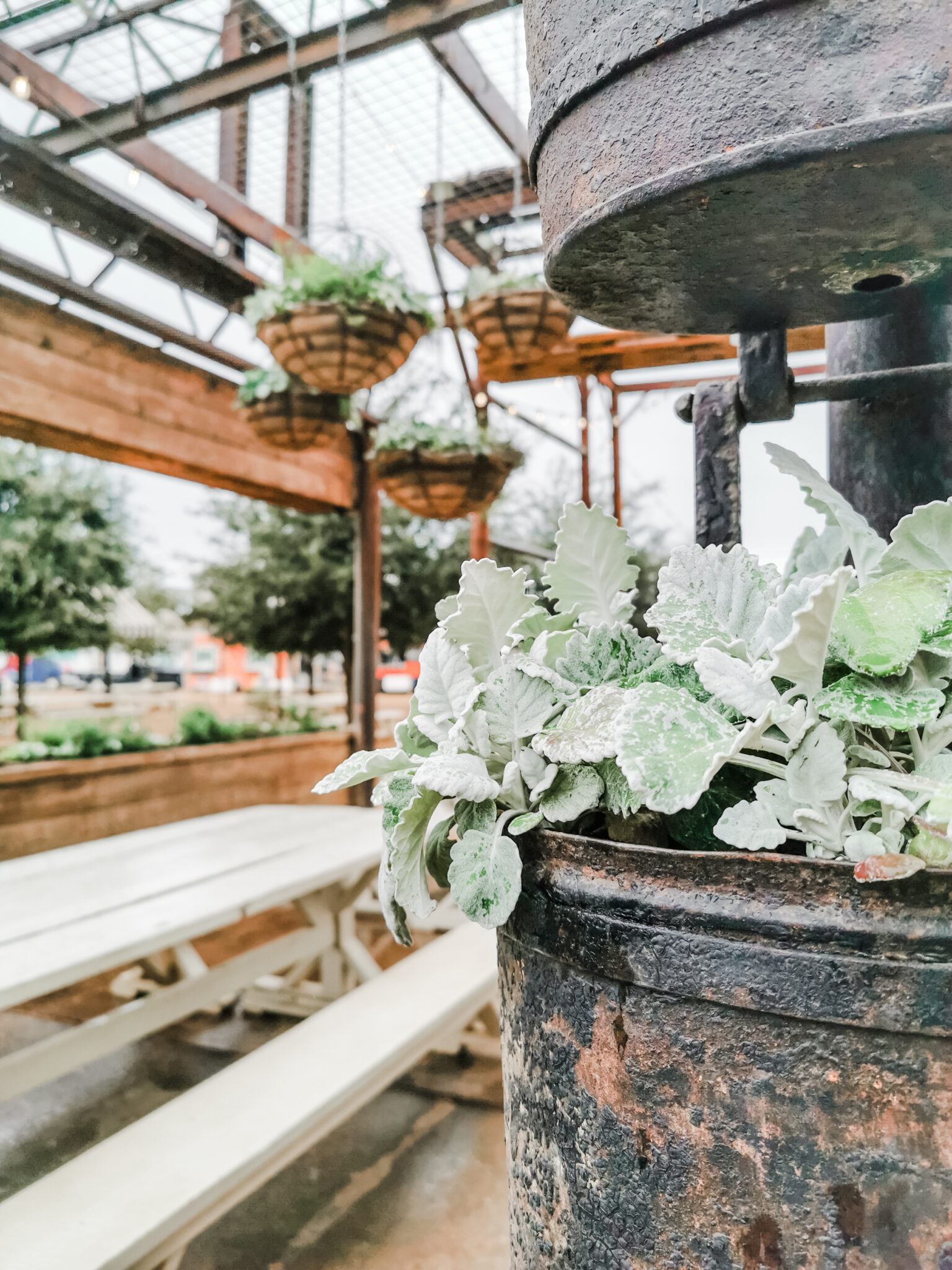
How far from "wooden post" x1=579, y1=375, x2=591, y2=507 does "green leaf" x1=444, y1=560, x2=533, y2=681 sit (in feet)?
11.0

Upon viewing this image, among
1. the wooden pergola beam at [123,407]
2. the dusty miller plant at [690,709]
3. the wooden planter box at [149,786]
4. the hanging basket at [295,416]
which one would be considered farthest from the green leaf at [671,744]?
the wooden planter box at [149,786]

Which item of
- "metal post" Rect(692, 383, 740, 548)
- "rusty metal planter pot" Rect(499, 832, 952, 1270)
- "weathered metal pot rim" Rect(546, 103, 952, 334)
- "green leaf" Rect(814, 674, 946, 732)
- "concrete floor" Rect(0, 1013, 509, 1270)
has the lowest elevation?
"concrete floor" Rect(0, 1013, 509, 1270)

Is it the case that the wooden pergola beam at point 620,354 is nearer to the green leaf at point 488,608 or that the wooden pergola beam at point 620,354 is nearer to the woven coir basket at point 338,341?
the woven coir basket at point 338,341

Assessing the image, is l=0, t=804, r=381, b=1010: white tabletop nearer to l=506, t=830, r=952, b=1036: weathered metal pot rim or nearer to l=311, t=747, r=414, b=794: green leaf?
l=311, t=747, r=414, b=794: green leaf

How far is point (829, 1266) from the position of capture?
0.39 m

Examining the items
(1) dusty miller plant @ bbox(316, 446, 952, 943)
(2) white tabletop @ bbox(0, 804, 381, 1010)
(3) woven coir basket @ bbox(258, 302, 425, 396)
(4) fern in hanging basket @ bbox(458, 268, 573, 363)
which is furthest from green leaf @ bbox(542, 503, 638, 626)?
(4) fern in hanging basket @ bbox(458, 268, 573, 363)

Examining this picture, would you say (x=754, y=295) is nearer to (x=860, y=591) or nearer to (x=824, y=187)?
(x=824, y=187)

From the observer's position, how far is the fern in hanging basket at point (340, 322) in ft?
6.59

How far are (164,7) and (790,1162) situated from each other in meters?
3.35

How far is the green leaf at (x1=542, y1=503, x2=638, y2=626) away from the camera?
25.1 inches

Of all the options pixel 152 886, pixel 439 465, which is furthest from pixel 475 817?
pixel 439 465

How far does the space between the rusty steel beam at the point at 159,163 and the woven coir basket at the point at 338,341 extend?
0.61 metres

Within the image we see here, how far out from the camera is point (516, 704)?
0.54 m

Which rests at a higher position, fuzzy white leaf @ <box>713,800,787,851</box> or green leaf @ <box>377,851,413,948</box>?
fuzzy white leaf @ <box>713,800,787,851</box>
